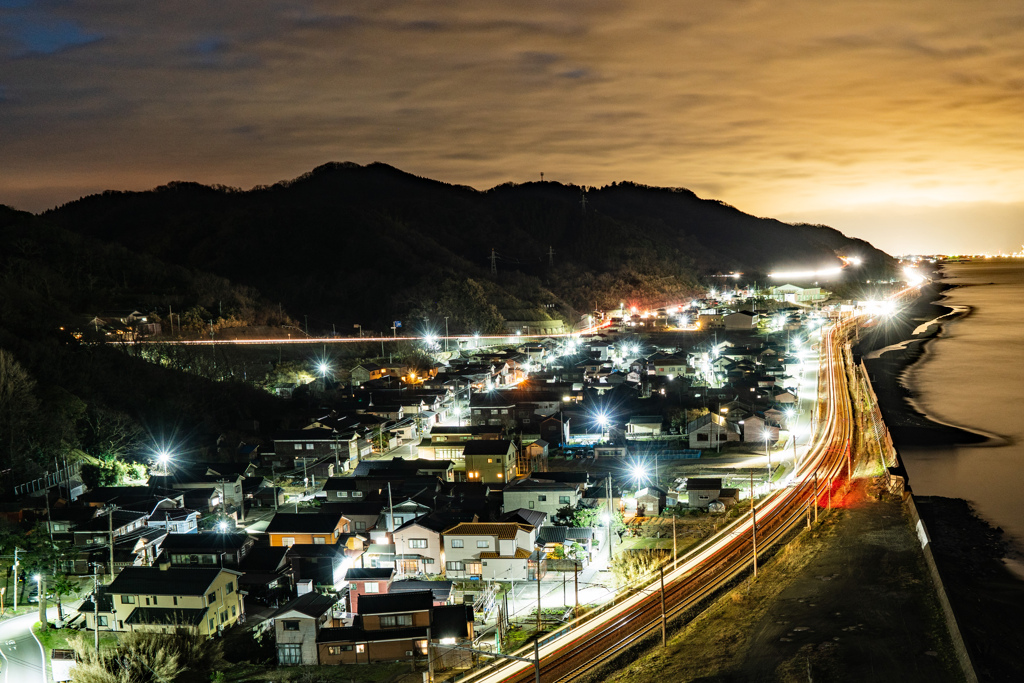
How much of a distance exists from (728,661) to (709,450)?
7.36 meters

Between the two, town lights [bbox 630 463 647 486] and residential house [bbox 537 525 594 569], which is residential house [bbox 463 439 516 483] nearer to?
town lights [bbox 630 463 647 486]

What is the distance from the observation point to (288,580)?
791cm

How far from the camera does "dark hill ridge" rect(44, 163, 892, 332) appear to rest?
34625mm

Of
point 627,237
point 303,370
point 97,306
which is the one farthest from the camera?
point 627,237

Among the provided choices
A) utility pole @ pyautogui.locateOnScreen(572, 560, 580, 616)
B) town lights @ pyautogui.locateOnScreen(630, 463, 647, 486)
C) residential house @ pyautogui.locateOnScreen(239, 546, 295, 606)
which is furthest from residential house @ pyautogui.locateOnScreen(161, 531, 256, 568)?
town lights @ pyautogui.locateOnScreen(630, 463, 647, 486)

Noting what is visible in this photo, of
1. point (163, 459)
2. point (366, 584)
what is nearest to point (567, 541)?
point (366, 584)

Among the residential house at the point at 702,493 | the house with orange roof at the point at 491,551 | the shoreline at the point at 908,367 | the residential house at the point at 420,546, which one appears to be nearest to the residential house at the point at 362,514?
the residential house at the point at 420,546

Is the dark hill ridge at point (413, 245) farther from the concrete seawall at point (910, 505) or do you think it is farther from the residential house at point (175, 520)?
the residential house at point (175, 520)

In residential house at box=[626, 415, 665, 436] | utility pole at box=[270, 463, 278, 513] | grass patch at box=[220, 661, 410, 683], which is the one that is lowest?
grass patch at box=[220, 661, 410, 683]

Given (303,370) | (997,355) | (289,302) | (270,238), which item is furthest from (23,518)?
(270,238)

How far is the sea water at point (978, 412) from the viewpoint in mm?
11109

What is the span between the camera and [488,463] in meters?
11.6

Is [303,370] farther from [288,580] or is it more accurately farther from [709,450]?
[288,580]

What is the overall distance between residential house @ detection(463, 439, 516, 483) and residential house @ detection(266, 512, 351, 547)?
3036 millimetres
